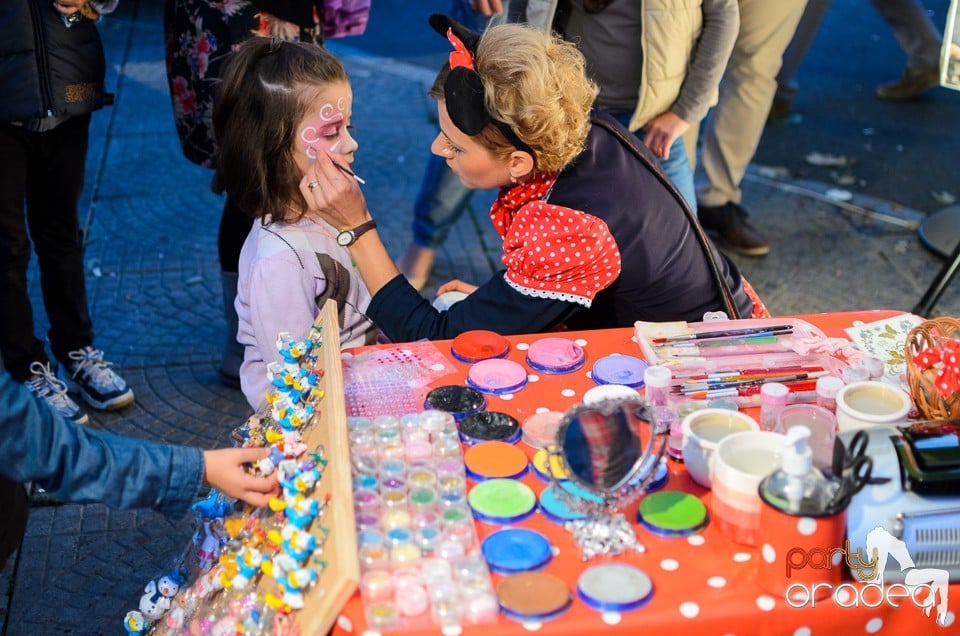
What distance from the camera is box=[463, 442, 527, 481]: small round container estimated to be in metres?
1.87

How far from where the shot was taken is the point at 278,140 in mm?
2643

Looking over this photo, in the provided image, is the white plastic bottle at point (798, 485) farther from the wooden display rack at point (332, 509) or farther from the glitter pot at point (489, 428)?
the wooden display rack at point (332, 509)

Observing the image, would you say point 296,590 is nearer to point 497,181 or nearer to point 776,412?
point 776,412

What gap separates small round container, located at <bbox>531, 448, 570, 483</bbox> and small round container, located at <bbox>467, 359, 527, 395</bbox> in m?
0.23

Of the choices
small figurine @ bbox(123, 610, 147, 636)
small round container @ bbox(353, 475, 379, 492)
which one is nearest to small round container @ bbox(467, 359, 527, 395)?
small round container @ bbox(353, 475, 379, 492)

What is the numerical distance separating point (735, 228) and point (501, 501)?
3.18 meters

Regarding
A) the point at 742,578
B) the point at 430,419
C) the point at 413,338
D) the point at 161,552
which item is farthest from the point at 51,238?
the point at 742,578

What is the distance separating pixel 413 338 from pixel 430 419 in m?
0.51

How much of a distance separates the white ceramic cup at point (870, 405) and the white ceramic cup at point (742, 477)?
0.16 meters

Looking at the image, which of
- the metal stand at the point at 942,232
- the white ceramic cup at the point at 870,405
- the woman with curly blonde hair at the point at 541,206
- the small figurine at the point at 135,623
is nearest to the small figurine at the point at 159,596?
the small figurine at the point at 135,623

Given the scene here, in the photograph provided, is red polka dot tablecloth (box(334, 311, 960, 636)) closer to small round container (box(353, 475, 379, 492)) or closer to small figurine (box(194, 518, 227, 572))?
small round container (box(353, 475, 379, 492))

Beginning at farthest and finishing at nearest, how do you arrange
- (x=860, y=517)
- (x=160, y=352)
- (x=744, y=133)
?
(x=744, y=133)
(x=160, y=352)
(x=860, y=517)

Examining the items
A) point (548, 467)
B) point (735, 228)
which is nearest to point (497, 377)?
point (548, 467)

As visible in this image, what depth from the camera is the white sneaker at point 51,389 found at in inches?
135
